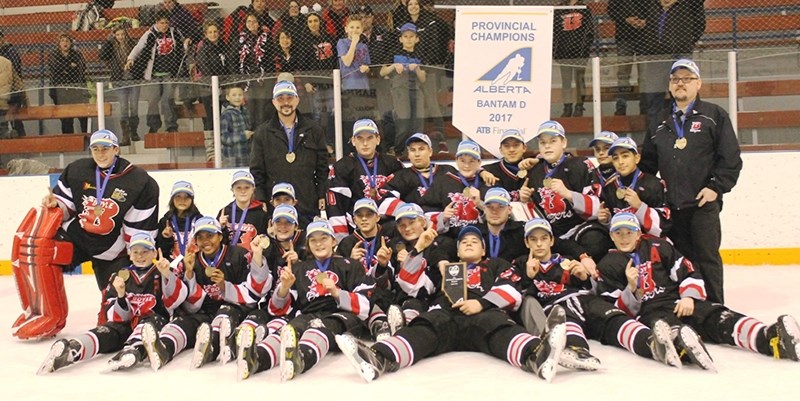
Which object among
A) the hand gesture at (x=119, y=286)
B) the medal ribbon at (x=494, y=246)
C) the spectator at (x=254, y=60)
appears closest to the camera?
the hand gesture at (x=119, y=286)

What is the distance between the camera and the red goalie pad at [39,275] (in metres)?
6.64

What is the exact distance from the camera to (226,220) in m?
6.66

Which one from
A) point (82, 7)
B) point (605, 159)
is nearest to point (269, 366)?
point (605, 159)

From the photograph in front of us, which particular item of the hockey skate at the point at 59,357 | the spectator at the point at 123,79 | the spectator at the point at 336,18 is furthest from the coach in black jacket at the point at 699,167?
the spectator at the point at 123,79

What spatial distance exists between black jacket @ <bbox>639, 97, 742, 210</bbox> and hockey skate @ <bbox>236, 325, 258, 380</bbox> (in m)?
2.68

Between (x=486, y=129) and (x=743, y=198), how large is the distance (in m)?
2.24

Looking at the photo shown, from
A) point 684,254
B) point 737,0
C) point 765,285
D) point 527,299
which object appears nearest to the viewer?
point 527,299

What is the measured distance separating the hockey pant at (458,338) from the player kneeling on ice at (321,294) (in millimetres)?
392

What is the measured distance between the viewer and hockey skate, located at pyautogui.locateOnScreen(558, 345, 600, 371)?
205 inches

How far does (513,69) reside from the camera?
834 centimetres

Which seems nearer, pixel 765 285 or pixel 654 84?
pixel 765 285

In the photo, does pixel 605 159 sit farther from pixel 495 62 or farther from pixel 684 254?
pixel 495 62

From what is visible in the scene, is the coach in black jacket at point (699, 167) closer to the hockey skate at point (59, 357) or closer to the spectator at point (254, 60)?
the hockey skate at point (59, 357)

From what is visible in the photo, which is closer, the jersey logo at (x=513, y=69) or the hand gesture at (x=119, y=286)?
the hand gesture at (x=119, y=286)
